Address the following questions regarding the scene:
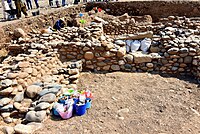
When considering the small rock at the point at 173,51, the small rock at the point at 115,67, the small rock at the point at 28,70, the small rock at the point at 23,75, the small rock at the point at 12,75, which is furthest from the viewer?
the small rock at the point at 115,67

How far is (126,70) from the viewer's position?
6457 mm

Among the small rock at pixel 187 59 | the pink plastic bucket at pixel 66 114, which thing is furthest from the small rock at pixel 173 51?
the pink plastic bucket at pixel 66 114

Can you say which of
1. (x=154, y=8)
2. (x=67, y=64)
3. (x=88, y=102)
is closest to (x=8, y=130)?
(x=88, y=102)

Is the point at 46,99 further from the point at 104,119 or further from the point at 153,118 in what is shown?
the point at 153,118

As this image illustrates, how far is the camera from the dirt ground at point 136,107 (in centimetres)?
431

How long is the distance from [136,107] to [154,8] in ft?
34.8

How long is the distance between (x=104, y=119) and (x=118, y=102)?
68cm

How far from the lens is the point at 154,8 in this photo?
14.4 metres

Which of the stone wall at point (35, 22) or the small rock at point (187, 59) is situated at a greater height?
Answer: the stone wall at point (35, 22)

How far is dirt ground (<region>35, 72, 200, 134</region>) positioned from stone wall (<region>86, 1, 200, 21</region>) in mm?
8795

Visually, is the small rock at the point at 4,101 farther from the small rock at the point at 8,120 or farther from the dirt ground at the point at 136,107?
the dirt ground at the point at 136,107

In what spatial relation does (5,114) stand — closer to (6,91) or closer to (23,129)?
(6,91)

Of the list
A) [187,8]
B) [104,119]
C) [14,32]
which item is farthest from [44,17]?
[104,119]

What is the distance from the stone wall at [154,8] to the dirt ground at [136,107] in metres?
8.80
